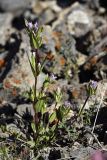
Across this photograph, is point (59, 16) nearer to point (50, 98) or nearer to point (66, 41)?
point (66, 41)

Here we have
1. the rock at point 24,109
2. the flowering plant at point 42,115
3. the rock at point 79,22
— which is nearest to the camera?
the flowering plant at point 42,115

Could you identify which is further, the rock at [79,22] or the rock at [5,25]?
the rock at [5,25]

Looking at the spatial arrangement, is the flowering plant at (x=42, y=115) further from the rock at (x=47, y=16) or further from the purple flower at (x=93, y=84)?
the rock at (x=47, y=16)

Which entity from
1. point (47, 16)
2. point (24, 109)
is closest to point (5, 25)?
point (47, 16)

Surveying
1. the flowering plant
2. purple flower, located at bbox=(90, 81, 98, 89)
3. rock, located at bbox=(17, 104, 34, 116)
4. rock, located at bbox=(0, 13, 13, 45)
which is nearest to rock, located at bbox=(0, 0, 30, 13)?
rock, located at bbox=(0, 13, 13, 45)

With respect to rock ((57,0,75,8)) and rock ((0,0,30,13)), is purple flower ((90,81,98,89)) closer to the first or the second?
rock ((57,0,75,8))

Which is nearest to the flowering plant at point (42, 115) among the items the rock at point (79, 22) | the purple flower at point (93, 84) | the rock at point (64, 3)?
the purple flower at point (93, 84)
